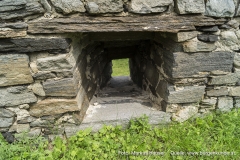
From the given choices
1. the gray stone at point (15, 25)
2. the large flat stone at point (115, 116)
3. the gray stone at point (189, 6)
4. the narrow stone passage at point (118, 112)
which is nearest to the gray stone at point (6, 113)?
the large flat stone at point (115, 116)

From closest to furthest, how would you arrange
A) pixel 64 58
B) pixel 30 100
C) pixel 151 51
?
pixel 64 58
pixel 30 100
pixel 151 51

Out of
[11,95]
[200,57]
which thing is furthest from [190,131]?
[11,95]

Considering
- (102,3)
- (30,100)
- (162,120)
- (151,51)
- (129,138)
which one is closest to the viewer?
(102,3)

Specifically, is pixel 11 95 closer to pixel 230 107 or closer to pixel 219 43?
pixel 219 43

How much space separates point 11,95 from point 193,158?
1.90 metres

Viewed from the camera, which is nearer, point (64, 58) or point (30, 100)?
point (64, 58)

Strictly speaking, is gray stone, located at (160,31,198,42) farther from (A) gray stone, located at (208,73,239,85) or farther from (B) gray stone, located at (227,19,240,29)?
(A) gray stone, located at (208,73,239,85)

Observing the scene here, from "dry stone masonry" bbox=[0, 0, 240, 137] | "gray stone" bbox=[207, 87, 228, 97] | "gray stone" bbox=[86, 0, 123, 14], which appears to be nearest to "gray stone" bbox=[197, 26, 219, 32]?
"dry stone masonry" bbox=[0, 0, 240, 137]

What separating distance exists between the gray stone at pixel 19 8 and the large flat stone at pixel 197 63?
1.37 m

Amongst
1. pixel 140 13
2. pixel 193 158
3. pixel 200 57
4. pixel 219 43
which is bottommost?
pixel 193 158

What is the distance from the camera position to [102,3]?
63.6 inches

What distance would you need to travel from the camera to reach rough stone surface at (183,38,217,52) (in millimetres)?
1897

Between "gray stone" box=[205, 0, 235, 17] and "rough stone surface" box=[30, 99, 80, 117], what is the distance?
1.61 meters

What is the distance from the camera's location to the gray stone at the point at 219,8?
177 cm
